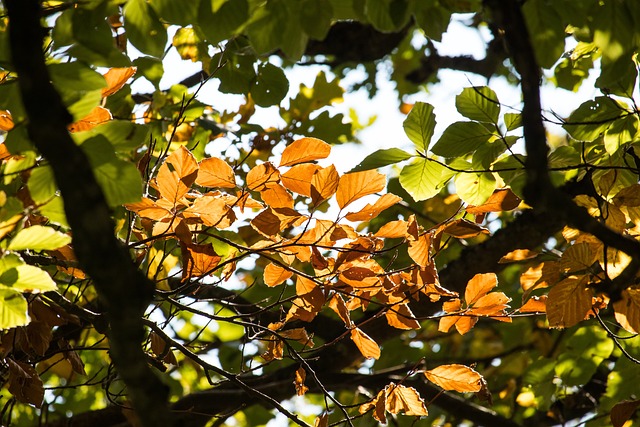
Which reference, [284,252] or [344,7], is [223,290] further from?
[344,7]

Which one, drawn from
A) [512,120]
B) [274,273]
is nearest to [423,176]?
[512,120]

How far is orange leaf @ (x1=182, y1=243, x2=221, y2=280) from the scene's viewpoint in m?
1.40

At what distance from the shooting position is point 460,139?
137 centimetres

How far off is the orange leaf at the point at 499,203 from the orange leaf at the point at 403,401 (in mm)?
474

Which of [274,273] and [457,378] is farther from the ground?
[274,273]

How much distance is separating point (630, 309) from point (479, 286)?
33 cm

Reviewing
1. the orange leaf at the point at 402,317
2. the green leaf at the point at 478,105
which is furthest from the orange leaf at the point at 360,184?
the orange leaf at the point at 402,317

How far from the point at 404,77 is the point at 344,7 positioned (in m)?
4.09

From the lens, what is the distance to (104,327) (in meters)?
1.45

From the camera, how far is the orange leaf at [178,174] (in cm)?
125

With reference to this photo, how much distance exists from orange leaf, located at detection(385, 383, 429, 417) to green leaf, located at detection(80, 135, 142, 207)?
854mm

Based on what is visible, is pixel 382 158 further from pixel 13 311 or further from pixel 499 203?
pixel 13 311

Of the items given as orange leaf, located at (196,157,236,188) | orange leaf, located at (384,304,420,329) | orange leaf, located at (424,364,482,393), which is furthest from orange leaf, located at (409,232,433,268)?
orange leaf, located at (196,157,236,188)

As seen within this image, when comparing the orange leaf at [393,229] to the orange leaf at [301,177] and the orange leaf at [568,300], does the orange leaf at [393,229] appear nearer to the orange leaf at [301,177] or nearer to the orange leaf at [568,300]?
the orange leaf at [301,177]
